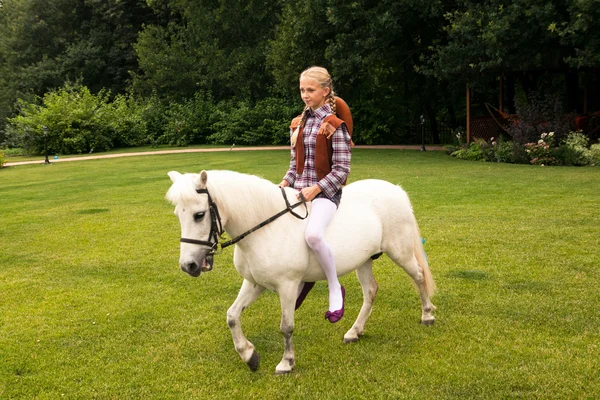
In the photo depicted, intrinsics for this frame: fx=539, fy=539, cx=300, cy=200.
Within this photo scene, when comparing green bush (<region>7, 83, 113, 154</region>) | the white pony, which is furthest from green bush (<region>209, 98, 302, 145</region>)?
the white pony

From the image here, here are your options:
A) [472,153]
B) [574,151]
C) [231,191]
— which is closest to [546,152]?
[574,151]

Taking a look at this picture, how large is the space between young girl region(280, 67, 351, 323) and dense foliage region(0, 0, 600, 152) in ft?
51.4

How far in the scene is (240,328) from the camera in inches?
179

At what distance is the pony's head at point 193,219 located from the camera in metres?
3.82

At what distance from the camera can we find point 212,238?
13.0ft

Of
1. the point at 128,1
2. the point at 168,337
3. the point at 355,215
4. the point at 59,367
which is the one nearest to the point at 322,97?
the point at 355,215

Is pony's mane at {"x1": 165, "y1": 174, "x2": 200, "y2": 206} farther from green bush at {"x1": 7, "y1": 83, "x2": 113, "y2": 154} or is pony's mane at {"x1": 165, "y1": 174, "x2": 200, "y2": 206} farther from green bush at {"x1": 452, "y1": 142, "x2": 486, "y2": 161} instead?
green bush at {"x1": 7, "y1": 83, "x2": 113, "y2": 154}

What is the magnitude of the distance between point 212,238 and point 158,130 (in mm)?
33142

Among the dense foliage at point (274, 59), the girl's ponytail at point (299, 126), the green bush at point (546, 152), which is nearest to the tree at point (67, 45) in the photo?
the dense foliage at point (274, 59)

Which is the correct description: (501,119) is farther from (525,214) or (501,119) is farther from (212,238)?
(212,238)

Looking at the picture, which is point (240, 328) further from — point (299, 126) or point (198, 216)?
point (299, 126)

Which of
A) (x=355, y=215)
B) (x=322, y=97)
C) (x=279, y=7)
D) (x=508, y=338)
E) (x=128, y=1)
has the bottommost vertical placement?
(x=508, y=338)

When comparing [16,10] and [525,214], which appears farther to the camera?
[16,10]

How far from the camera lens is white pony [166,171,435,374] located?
387 centimetres
